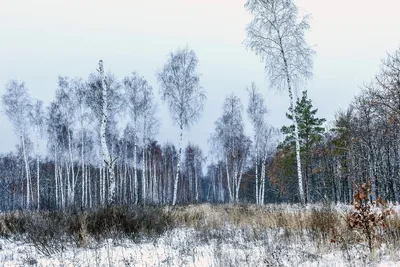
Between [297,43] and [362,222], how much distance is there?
1187cm

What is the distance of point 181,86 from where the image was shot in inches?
778

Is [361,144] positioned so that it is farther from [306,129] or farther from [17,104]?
[17,104]

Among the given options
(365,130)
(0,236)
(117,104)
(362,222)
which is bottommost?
(0,236)

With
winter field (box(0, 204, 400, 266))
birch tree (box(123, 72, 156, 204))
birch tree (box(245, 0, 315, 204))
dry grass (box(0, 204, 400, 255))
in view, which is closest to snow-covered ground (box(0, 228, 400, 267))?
winter field (box(0, 204, 400, 266))

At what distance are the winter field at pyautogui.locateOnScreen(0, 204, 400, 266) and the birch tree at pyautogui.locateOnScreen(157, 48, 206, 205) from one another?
1192 cm

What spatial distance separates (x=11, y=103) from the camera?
21.8 m

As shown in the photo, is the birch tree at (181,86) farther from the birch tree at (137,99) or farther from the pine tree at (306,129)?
the pine tree at (306,129)

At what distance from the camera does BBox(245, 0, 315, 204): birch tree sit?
14.5 meters

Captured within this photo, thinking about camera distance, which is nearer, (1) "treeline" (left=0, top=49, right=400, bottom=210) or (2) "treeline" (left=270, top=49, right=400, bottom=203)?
(2) "treeline" (left=270, top=49, right=400, bottom=203)

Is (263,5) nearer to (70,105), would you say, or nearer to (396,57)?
(396,57)

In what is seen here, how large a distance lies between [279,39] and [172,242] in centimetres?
1175

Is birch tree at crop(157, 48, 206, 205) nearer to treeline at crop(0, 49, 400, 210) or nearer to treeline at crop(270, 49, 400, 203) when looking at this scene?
treeline at crop(0, 49, 400, 210)

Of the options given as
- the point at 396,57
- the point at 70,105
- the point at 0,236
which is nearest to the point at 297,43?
the point at 396,57

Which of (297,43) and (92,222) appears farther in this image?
(297,43)
